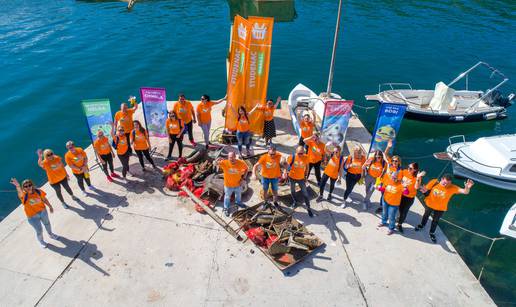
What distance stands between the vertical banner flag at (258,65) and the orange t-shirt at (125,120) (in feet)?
14.2

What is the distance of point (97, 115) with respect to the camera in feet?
36.1

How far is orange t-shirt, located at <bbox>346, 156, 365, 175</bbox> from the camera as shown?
29.7 ft

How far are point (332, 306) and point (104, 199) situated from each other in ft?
23.8

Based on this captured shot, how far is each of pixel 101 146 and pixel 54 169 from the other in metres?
1.41

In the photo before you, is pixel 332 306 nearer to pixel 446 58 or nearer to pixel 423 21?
pixel 446 58

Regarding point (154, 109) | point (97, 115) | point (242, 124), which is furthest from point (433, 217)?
point (97, 115)

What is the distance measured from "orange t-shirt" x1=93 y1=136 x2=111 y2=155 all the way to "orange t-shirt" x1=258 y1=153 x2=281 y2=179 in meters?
4.86

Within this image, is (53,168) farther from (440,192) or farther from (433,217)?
(433,217)

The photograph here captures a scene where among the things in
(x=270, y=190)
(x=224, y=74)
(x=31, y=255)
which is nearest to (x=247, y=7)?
(x=224, y=74)

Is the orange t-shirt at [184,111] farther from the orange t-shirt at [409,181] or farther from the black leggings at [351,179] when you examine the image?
the orange t-shirt at [409,181]

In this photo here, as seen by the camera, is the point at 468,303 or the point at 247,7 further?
the point at 247,7

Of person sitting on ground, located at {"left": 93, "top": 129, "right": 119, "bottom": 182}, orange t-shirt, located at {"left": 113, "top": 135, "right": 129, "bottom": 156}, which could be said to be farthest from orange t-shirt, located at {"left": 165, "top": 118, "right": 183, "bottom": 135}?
person sitting on ground, located at {"left": 93, "top": 129, "right": 119, "bottom": 182}

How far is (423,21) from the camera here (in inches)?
1297

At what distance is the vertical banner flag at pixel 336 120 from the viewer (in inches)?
456
